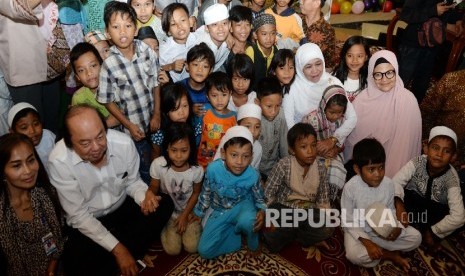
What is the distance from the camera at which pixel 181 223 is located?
2654 millimetres

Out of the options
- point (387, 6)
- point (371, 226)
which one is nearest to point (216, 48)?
point (371, 226)

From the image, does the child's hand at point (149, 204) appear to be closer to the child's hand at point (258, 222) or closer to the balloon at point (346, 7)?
the child's hand at point (258, 222)

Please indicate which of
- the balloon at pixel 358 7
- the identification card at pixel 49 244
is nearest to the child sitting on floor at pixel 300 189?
the identification card at pixel 49 244

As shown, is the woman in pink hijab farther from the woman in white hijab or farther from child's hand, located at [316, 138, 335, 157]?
child's hand, located at [316, 138, 335, 157]

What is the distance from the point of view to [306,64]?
3.21 meters

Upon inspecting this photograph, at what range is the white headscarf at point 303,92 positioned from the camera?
324 centimetres

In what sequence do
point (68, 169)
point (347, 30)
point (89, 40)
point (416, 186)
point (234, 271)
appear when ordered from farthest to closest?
point (347, 30), point (89, 40), point (416, 186), point (234, 271), point (68, 169)

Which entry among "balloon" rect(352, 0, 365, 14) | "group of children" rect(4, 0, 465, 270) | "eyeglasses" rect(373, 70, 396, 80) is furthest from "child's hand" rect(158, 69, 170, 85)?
"balloon" rect(352, 0, 365, 14)

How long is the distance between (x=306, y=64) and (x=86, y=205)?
6.54 ft

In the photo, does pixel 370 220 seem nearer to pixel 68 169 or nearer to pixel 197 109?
pixel 197 109

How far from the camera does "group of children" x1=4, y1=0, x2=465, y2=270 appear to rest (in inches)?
102

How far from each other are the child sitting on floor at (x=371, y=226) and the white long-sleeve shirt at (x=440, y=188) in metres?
0.21

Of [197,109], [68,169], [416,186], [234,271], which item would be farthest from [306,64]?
[68,169]

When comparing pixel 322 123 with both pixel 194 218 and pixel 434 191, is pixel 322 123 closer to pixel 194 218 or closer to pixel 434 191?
pixel 434 191
